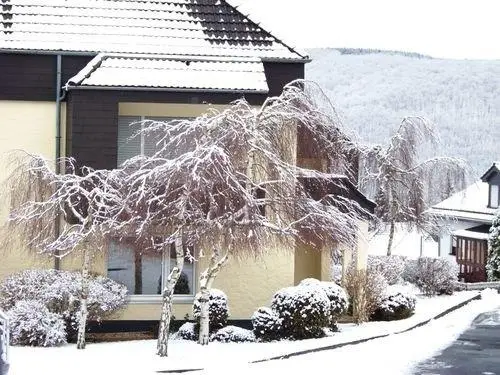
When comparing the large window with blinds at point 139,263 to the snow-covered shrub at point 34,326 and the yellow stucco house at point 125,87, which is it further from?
the snow-covered shrub at point 34,326

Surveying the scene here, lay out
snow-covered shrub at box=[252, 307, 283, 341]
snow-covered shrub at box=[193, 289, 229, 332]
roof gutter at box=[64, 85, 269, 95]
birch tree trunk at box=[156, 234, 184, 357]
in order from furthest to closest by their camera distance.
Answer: roof gutter at box=[64, 85, 269, 95], snow-covered shrub at box=[193, 289, 229, 332], snow-covered shrub at box=[252, 307, 283, 341], birch tree trunk at box=[156, 234, 184, 357]

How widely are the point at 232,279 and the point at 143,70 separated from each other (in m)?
4.53

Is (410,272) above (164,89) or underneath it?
underneath

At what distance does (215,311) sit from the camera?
59.9 ft

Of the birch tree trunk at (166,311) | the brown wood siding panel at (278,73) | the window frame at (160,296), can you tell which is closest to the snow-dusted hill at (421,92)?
the brown wood siding panel at (278,73)

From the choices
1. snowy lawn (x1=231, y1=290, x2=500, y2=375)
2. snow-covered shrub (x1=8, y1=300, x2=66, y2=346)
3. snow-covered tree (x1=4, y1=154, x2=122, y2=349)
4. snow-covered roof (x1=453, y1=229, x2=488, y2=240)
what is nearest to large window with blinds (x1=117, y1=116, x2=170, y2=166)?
snow-covered tree (x1=4, y1=154, x2=122, y2=349)

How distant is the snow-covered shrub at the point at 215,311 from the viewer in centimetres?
1823

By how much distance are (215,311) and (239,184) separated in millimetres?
3456

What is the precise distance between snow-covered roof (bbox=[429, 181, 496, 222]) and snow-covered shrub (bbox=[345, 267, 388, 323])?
25688 mm

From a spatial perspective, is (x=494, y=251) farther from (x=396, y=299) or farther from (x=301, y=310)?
(x=301, y=310)

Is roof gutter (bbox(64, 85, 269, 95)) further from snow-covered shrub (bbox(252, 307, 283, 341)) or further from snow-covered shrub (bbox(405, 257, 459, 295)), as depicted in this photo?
snow-covered shrub (bbox(405, 257, 459, 295))

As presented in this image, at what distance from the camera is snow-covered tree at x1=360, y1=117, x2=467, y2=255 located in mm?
33125

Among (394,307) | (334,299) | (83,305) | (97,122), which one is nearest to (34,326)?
(83,305)

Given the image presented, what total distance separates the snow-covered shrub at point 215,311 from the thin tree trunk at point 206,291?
689 mm
